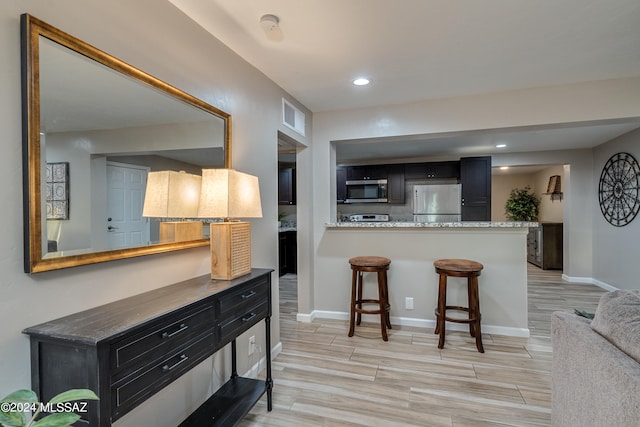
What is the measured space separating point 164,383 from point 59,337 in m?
0.40

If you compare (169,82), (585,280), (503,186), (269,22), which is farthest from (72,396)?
(503,186)

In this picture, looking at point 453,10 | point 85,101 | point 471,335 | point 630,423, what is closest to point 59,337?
point 85,101

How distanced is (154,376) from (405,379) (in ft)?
5.98

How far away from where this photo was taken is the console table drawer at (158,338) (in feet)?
3.39

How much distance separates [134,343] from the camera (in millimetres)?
1073

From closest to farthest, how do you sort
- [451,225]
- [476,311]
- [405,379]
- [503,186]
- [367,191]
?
1. [405,379]
2. [476,311]
3. [451,225]
4. [367,191]
5. [503,186]

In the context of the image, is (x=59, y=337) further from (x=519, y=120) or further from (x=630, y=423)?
(x=519, y=120)

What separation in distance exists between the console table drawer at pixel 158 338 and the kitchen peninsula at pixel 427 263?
230cm

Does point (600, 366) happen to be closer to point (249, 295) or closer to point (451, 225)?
point (249, 295)

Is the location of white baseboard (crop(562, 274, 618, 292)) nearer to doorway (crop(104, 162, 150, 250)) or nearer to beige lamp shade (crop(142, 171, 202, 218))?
beige lamp shade (crop(142, 171, 202, 218))

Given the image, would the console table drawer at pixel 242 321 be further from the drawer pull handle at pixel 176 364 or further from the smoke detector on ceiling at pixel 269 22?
the smoke detector on ceiling at pixel 269 22

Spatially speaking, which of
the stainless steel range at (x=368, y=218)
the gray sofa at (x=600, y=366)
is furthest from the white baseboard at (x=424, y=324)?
the stainless steel range at (x=368, y=218)

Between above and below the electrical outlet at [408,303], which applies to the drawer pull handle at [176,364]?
above

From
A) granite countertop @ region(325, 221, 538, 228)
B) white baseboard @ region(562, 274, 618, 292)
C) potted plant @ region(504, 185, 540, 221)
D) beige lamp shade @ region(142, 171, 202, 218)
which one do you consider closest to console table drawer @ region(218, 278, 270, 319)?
beige lamp shade @ region(142, 171, 202, 218)
